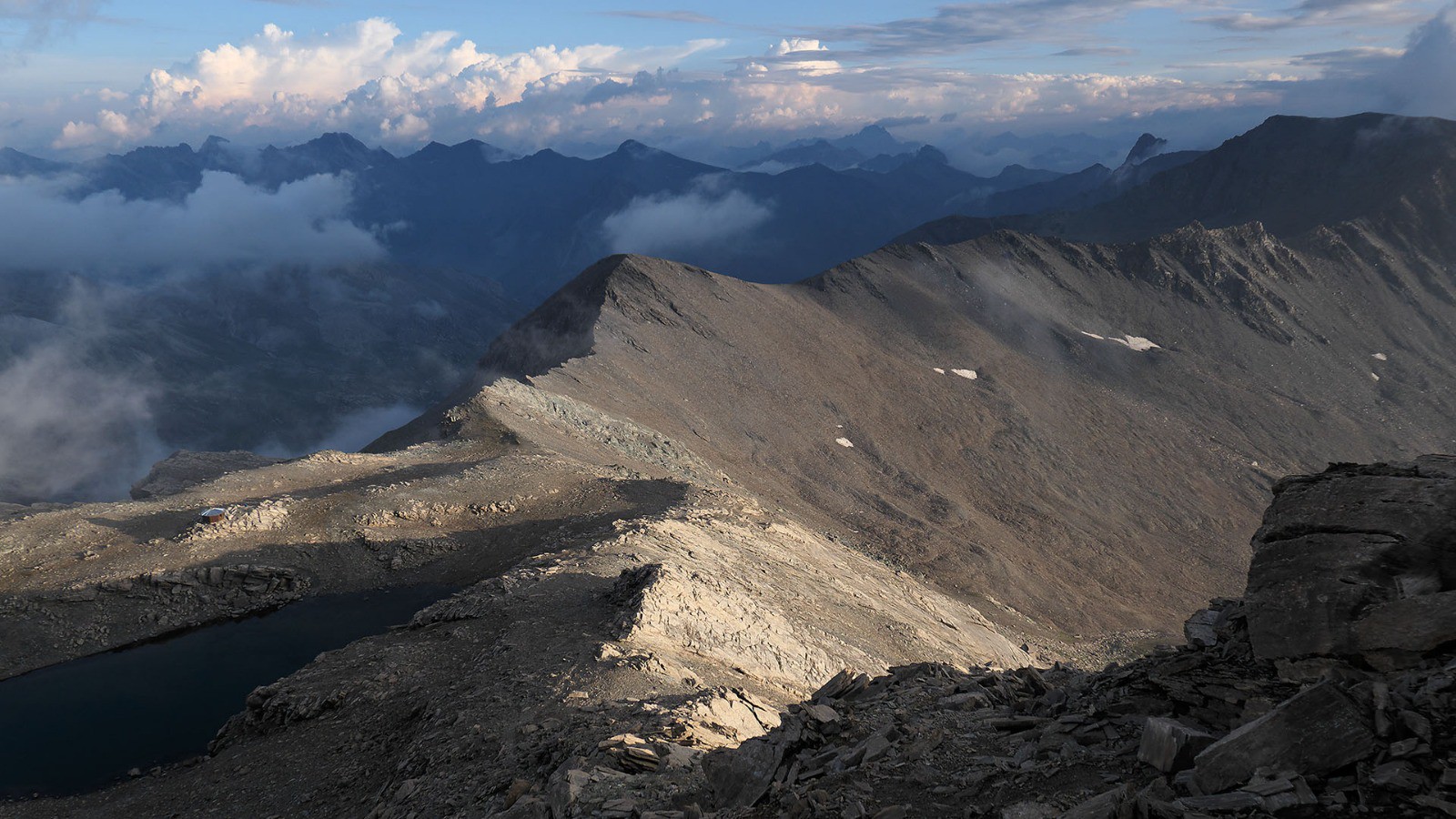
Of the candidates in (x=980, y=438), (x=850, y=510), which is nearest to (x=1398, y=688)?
(x=850, y=510)

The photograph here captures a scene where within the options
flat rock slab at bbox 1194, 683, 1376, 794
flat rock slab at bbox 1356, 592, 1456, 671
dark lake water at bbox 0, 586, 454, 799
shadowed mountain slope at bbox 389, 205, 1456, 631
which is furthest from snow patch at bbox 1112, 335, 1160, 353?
flat rock slab at bbox 1194, 683, 1376, 794

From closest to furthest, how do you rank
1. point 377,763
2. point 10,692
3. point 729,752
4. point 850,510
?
Answer: point 729,752 < point 377,763 < point 10,692 < point 850,510

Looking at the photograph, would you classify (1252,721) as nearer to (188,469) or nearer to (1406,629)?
(1406,629)

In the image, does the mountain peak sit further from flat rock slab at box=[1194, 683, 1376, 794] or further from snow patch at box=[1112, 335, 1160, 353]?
flat rock slab at box=[1194, 683, 1376, 794]

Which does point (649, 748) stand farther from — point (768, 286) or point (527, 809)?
point (768, 286)

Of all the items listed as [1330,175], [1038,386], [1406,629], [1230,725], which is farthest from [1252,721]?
[1330,175]

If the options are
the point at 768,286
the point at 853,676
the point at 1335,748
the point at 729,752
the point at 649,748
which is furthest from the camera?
the point at 768,286

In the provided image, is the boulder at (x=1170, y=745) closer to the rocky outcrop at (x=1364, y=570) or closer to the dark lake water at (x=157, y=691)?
the rocky outcrop at (x=1364, y=570)
